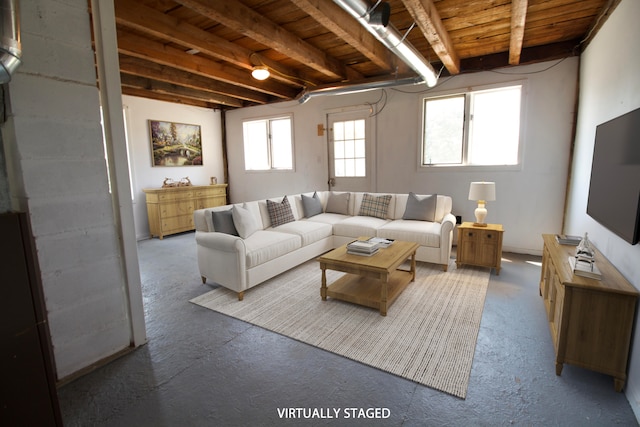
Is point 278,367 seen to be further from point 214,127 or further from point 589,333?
point 214,127

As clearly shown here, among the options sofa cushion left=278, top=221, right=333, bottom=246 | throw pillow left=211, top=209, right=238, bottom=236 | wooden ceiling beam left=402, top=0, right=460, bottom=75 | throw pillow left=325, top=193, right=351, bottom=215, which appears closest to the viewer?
wooden ceiling beam left=402, top=0, right=460, bottom=75

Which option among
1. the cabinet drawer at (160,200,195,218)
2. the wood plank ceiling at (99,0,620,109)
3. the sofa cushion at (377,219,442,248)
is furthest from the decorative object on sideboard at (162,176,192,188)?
the sofa cushion at (377,219,442,248)

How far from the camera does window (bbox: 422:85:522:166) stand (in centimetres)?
426

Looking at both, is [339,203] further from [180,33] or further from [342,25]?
[180,33]

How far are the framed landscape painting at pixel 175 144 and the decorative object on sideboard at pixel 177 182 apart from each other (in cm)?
31

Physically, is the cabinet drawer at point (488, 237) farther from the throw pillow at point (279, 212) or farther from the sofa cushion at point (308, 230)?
the throw pillow at point (279, 212)

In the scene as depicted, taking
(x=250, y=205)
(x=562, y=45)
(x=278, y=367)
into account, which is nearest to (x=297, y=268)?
(x=250, y=205)

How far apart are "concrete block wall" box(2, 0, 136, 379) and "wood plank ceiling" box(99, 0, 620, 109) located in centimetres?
95

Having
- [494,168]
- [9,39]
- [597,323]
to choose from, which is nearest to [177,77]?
[9,39]

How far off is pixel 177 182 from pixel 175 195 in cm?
46

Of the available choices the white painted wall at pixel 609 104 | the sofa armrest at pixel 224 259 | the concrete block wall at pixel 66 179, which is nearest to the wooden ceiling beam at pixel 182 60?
the concrete block wall at pixel 66 179

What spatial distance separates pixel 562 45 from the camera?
12.3ft

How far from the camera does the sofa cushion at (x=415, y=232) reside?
12.3ft

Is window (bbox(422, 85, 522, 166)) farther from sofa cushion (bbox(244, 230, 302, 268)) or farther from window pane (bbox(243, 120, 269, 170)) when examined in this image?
window pane (bbox(243, 120, 269, 170))
